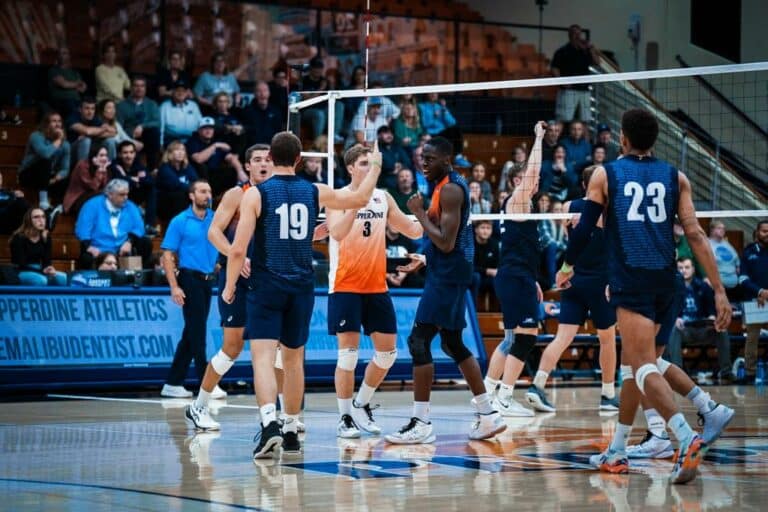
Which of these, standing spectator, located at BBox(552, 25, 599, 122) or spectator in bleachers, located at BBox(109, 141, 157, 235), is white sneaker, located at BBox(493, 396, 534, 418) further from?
standing spectator, located at BBox(552, 25, 599, 122)

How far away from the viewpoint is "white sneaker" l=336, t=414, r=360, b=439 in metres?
9.98

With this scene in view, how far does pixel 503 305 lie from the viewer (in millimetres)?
12789

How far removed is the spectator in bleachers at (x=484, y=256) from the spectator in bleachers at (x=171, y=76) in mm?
5137

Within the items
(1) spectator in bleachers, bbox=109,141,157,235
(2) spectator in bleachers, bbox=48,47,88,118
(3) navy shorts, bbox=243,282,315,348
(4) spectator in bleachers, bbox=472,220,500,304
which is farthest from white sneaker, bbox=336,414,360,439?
(2) spectator in bleachers, bbox=48,47,88,118

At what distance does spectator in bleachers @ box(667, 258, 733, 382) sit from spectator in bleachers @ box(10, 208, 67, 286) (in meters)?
8.85

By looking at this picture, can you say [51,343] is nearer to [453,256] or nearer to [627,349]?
[453,256]

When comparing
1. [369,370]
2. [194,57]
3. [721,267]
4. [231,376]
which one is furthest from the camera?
[194,57]

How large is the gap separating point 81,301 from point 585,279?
5953mm

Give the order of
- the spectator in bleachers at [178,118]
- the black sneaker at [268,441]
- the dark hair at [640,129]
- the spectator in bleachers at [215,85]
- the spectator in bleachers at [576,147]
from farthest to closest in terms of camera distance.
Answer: the spectator in bleachers at [576,147], the spectator in bleachers at [215,85], the spectator in bleachers at [178,118], the black sneaker at [268,441], the dark hair at [640,129]

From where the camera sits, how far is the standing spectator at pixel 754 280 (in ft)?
60.7

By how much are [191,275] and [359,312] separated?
4.01 meters

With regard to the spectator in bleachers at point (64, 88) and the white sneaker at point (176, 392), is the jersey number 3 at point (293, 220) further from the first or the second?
the spectator in bleachers at point (64, 88)

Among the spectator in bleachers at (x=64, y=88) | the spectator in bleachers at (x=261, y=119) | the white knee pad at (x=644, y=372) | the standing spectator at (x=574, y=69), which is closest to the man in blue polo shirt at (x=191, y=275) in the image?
the spectator in bleachers at (x=261, y=119)

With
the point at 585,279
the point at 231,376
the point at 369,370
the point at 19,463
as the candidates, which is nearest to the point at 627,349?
the point at 369,370
